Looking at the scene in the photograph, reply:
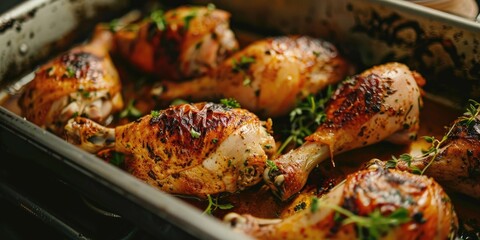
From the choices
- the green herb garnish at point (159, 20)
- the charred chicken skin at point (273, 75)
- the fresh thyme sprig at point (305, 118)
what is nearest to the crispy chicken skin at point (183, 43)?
the green herb garnish at point (159, 20)

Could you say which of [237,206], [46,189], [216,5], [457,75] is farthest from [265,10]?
[46,189]

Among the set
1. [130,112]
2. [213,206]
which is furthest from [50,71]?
[213,206]

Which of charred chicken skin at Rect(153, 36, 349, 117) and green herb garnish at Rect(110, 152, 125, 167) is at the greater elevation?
charred chicken skin at Rect(153, 36, 349, 117)

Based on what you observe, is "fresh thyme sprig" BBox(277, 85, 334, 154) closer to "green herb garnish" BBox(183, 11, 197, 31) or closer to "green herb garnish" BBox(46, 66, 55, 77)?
"green herb garnish" BBox(183, 11, 197, 31)

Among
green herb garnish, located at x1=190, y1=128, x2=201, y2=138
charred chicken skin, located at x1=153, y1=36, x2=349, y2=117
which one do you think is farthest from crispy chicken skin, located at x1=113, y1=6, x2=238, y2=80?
green herb garnish, located at x1=190, y1=128, x2=201, y2=138

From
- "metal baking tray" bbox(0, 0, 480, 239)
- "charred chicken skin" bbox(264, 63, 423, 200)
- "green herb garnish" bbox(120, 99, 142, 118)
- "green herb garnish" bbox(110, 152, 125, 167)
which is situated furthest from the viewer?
"green herb garnish" bbox(120, 99, 142, 118)

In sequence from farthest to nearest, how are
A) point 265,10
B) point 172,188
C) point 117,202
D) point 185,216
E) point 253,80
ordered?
1. point 265,10
2. point 253,80
3. point 172,188
4. point 117,202
5. point 185,216

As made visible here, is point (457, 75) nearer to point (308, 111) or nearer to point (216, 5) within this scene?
point (308, 111)

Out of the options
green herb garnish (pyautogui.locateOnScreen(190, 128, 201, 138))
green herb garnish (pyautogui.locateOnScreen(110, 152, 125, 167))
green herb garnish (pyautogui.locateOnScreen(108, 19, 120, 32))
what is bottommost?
green herb garnish (pyautogui.locateOnScreen(110, 152, 125, 167))
